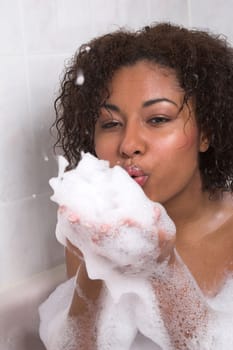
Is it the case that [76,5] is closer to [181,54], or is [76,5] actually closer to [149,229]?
[181,54]

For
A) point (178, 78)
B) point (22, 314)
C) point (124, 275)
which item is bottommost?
point (22, 314)

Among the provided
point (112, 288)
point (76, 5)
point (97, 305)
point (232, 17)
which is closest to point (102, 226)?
point (112, 288)

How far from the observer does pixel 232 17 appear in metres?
1.80

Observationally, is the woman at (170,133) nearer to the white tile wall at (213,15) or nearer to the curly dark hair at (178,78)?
the curly dark hair at (178,78)

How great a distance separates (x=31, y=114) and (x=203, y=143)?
1.29 feet

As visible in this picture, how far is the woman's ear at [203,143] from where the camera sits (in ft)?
3.67

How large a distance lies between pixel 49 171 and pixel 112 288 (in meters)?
0.46

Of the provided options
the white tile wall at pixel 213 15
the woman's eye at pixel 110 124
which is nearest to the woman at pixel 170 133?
the woman's eye at pixel 110 124

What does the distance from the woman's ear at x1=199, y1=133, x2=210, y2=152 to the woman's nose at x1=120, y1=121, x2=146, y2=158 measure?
176mm

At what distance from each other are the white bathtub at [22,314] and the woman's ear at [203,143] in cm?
46

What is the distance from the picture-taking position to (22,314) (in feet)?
3.94

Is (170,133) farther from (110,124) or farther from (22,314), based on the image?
(22,314)

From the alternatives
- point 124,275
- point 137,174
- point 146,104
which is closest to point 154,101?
point 146,104

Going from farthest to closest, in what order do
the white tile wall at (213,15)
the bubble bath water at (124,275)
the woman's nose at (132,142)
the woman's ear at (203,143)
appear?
the white tile wall at (213,15) → the woman's ear at (203,143) → the woman's nose at (132,142) → the bubble bath water at (124,275)
